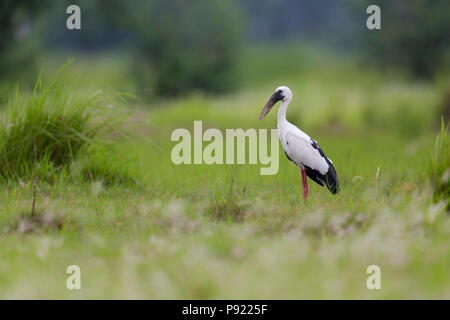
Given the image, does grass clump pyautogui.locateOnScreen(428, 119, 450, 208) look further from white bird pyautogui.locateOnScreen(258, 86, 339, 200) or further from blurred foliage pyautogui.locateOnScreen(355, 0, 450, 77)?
blurred foliage pyautogui.locateOnScreen(355, 0, 450, 77)

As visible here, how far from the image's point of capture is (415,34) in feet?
85.3

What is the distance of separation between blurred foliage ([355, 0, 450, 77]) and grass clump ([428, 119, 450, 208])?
21842 millimetres

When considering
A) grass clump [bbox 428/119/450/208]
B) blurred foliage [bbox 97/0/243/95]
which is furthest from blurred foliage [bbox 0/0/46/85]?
grass clump [bbox 428/119/450/208]

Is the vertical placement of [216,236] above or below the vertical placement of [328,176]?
below

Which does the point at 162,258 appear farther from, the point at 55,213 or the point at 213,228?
the point at 55,213

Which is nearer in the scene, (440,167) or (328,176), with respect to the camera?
(440,167)

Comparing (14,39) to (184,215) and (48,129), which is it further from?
(184,215)

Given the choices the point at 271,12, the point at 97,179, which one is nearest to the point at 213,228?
the point at 97,179

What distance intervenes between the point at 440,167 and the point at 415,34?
2316 cm

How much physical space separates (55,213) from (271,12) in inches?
1789

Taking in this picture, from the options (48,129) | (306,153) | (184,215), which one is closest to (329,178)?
(306,153)

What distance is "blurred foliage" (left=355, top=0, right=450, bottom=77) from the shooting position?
2561 centimetres

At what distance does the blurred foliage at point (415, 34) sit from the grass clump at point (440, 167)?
71.7 ft

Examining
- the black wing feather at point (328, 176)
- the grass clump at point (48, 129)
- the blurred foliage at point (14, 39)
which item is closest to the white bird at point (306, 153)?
the black wing feather at point (328, 176)
